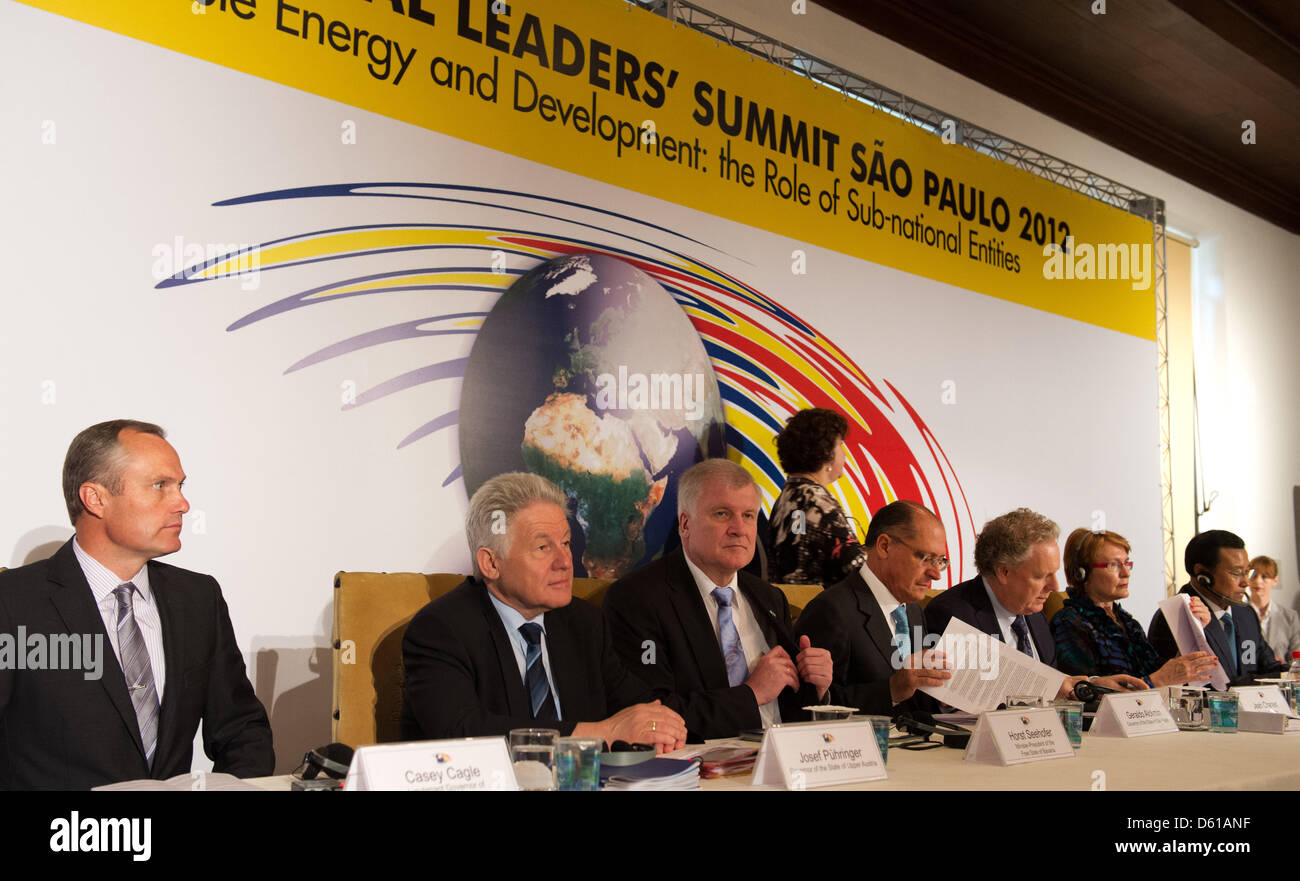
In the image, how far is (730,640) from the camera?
277 centimetres

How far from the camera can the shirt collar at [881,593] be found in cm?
306

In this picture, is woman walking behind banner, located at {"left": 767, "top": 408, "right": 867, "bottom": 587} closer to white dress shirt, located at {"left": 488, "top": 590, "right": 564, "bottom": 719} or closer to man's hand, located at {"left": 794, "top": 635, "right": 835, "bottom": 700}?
man's hand, located at {"left": 794, "top": 635, "right": 835, "bottom": 700}

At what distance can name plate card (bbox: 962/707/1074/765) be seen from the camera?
1997 mm

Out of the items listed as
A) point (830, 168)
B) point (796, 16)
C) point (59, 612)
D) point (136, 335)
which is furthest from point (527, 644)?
point (796, 16)

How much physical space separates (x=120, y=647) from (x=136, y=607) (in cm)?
8

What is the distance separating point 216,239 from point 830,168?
2892 millimetres

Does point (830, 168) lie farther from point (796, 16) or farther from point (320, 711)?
point (320, 711)


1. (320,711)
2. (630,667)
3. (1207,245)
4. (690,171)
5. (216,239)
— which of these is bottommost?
(320,711)

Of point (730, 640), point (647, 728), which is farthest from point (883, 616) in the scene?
point (647, 728)

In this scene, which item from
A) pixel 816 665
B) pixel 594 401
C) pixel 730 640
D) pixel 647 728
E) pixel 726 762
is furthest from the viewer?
pixel 594 401

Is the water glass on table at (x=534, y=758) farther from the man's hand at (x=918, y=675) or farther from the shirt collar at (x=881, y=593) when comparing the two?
the shirt collar at (x=881, y=593)

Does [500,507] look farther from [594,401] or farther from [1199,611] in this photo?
[1199,611]

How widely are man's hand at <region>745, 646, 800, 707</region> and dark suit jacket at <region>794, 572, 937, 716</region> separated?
35cm
